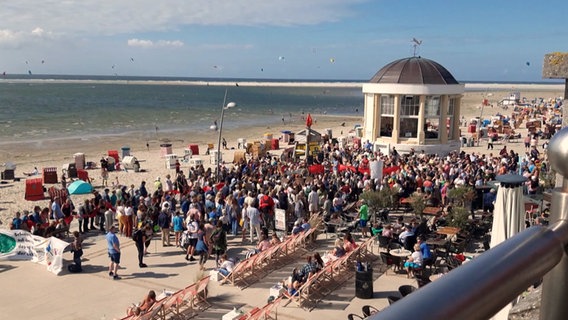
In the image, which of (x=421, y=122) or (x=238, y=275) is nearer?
(x=238, y=275)

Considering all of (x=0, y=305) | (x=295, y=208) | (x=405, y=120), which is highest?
(x=405, y=120)

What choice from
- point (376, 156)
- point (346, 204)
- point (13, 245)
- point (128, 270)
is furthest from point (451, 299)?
point (376, 156)

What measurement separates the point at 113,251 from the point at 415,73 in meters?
23.4

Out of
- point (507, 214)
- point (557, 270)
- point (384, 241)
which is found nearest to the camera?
point (557, 270)

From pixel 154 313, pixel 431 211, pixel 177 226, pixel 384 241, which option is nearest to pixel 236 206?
pixel 177 226

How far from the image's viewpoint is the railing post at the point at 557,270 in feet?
3.76

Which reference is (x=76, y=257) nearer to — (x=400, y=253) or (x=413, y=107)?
(x=400, y=253)

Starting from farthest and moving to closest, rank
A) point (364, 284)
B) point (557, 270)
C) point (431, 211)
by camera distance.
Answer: point (431, 211) < point (364, 284) < point (557, 270)

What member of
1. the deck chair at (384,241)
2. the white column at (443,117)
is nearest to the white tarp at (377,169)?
the deck chair at (384,241)

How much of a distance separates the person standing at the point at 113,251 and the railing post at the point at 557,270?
1177 cm

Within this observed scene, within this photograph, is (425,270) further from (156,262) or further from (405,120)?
(405,120)

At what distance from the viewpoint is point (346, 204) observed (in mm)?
17797

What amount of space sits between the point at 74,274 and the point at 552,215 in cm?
1312

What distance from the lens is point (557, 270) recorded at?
47.1 inches
